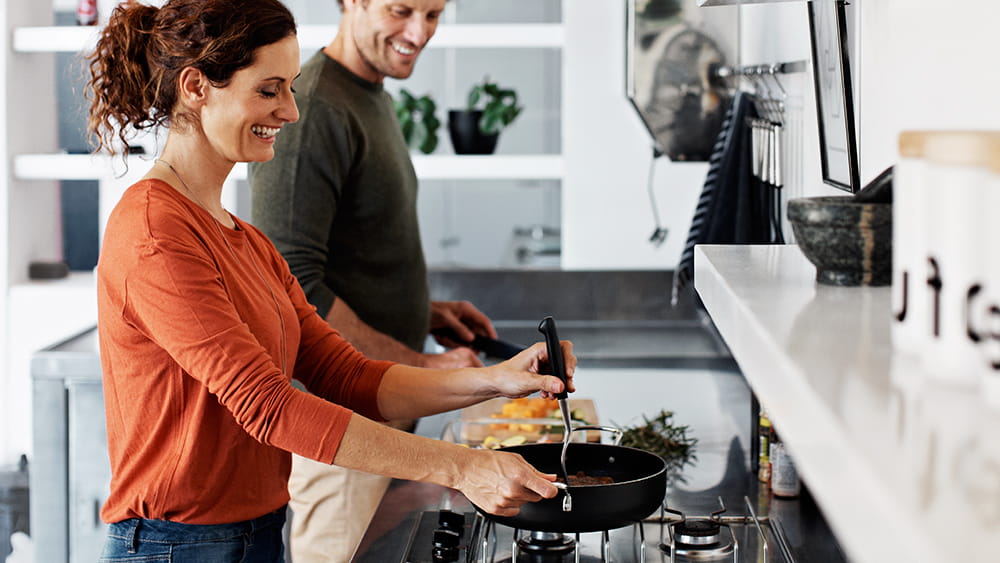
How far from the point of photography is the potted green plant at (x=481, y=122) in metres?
3.31

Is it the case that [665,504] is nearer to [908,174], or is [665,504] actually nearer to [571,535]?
[571,535]

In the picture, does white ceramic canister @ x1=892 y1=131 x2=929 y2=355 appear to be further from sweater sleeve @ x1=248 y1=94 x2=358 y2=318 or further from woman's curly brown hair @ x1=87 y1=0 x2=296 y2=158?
sweater sleeve @ x1=248 y1=94 x2=358 y2=318

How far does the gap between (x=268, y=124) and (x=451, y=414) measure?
3.67 ft

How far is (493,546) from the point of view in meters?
1.61

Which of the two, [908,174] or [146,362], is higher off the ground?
[908,174]

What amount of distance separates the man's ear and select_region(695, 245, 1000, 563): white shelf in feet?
2.77

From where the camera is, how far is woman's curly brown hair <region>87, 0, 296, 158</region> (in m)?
1.41

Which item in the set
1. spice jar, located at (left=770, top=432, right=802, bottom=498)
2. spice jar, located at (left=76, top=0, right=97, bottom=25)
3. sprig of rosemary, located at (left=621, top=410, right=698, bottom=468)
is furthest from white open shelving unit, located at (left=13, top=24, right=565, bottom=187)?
spice jar, located at (left=770, top=432, right=802, bottom=498)

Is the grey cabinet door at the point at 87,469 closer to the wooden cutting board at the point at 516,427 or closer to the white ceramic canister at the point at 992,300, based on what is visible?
the wooden cutting board at the point at 516,427

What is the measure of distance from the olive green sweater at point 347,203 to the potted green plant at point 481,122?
0.99 metres

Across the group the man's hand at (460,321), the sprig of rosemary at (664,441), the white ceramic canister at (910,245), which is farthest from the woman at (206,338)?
the man's hand at (460,321)

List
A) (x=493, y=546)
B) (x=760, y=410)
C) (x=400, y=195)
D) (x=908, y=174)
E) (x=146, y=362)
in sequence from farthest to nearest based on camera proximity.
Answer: (x=400, y=195), (x=760, y=410), (x=493, y=546), (x=146, y=362), (x=908, y=174)

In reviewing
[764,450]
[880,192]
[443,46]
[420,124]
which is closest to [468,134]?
[420,124]

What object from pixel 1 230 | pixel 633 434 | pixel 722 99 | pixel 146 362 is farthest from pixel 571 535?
pixel 1 230
